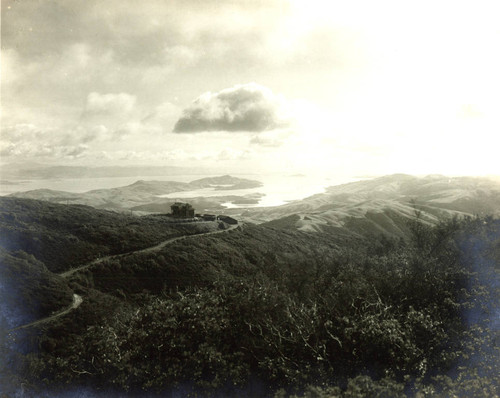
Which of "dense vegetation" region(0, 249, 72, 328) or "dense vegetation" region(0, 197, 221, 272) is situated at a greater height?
"dense vegetation" region(0, 197, 221, 272)

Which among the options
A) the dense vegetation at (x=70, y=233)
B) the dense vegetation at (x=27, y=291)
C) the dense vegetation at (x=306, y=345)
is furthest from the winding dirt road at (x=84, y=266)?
the dense vegetation at (x=306, y=345)

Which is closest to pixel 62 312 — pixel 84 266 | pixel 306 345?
pixel 84 266

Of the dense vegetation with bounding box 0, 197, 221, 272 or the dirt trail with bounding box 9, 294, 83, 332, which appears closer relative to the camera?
the dirt trail with bounding box 9, 294, 83, 332

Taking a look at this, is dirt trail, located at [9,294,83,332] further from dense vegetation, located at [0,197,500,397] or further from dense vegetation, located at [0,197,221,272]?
dense vegetation, located at [0,197,500,397]

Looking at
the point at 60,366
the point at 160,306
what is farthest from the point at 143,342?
the point at 60,366

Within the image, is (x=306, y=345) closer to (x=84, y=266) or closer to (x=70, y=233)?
(x=84, y=266)

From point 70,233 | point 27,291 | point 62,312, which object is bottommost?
point 62,312

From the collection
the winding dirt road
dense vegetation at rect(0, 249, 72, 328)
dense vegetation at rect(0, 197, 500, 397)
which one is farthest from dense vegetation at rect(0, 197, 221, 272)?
dense vegetation at rect(0, 197, 500, 397)

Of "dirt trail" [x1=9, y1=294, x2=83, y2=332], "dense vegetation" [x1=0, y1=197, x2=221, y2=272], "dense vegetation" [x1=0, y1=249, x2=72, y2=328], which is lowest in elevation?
"dirt trail" [x1=9, y1=294, x2=83, y2=332]
